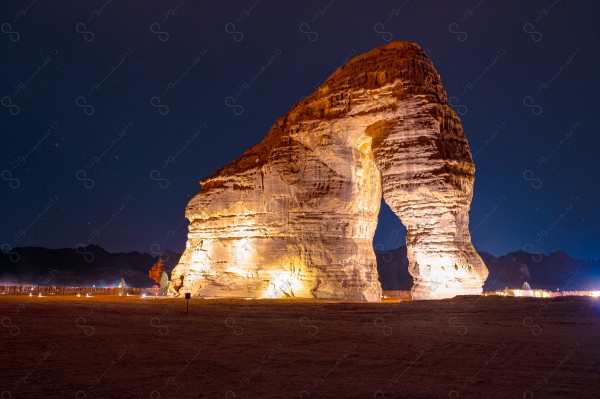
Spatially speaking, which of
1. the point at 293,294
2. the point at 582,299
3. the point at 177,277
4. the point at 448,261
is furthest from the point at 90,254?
the point at 582,299

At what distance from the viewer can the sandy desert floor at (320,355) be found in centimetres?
754

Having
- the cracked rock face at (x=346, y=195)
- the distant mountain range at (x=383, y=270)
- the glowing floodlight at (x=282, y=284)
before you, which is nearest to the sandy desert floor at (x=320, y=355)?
the cracked rock face at (x=346, y=195)

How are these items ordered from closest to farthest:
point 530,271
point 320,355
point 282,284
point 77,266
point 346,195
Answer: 1. point 320,355
2. point 346,195
3. point 282,284
4. point 530,271
5. point 77,266

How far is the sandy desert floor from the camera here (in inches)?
297

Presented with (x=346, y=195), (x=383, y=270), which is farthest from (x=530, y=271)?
(x=346, y=195)

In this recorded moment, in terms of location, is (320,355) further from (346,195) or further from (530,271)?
(530,271)

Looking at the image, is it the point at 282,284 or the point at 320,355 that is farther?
the point at 282,284

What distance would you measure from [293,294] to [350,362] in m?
20.1

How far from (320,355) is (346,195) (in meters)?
19.9

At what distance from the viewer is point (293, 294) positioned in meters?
29.5

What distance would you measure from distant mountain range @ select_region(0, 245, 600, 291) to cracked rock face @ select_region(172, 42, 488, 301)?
230ft

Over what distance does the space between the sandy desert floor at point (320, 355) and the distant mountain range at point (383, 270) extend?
274ft

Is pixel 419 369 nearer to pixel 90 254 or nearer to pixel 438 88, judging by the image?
pixel 438 88

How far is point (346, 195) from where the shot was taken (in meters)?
29.8
